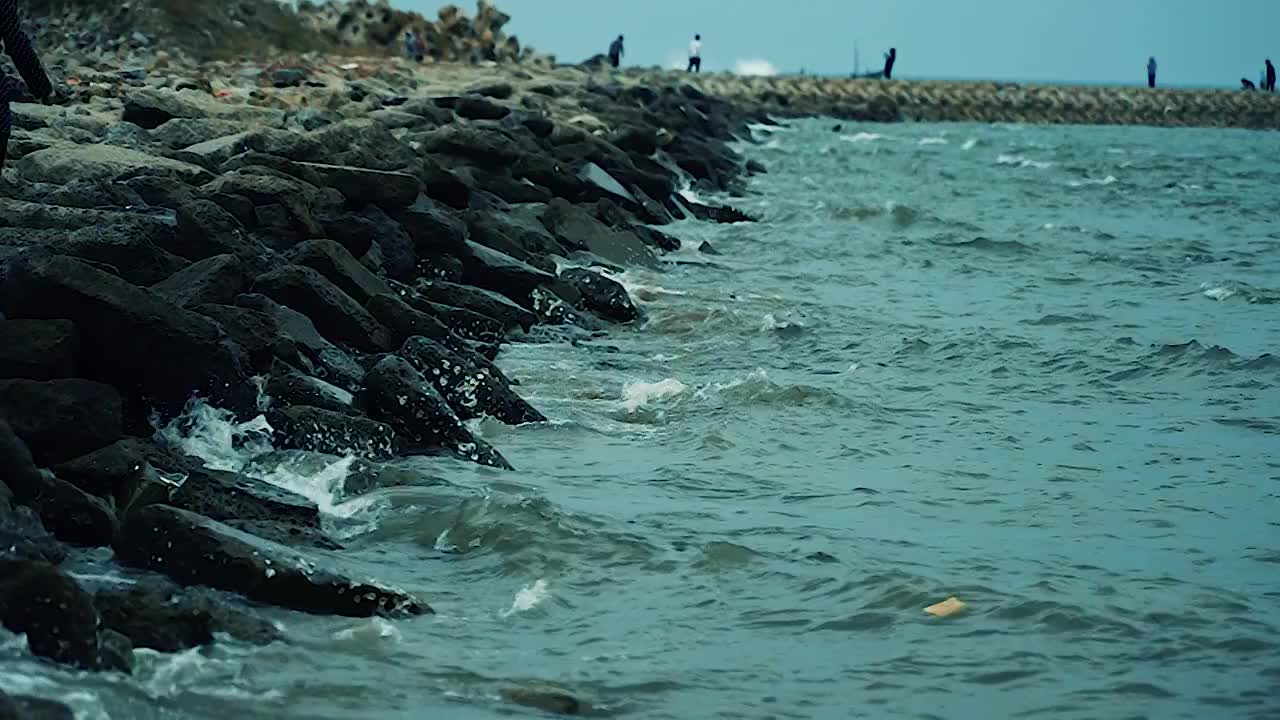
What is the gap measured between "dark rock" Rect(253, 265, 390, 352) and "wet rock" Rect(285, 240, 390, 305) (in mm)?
240

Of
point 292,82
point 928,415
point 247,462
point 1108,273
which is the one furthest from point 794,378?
point 292,82

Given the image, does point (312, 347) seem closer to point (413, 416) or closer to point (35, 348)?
point (413, 416)

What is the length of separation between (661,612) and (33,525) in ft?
6.80

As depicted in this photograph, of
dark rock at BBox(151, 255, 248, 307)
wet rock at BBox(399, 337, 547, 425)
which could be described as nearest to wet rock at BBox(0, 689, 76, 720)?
dark rock at BBox(151, 255, 248, 307)

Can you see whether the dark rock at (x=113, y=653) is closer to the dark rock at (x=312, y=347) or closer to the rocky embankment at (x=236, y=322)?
the rocky embankment at (x=236, y=322)

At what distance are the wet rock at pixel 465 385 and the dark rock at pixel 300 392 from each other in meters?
0.90

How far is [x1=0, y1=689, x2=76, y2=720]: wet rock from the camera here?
4254 millimetres

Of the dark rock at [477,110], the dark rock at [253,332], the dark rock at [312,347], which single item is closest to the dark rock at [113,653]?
the dark rock at [253,332]

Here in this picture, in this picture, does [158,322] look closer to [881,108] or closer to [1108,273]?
[1108,273]

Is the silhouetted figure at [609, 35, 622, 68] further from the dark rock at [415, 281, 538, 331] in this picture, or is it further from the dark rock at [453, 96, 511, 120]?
the dark rock at [415, 281, 538, 331]

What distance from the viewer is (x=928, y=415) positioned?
10.2 m

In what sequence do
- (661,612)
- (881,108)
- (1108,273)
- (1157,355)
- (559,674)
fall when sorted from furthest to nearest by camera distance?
(881,108), (1108,273), (1157,355), (661,612), (559,674)

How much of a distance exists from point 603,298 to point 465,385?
13.5ft

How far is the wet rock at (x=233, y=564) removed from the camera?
5758 millimetres
